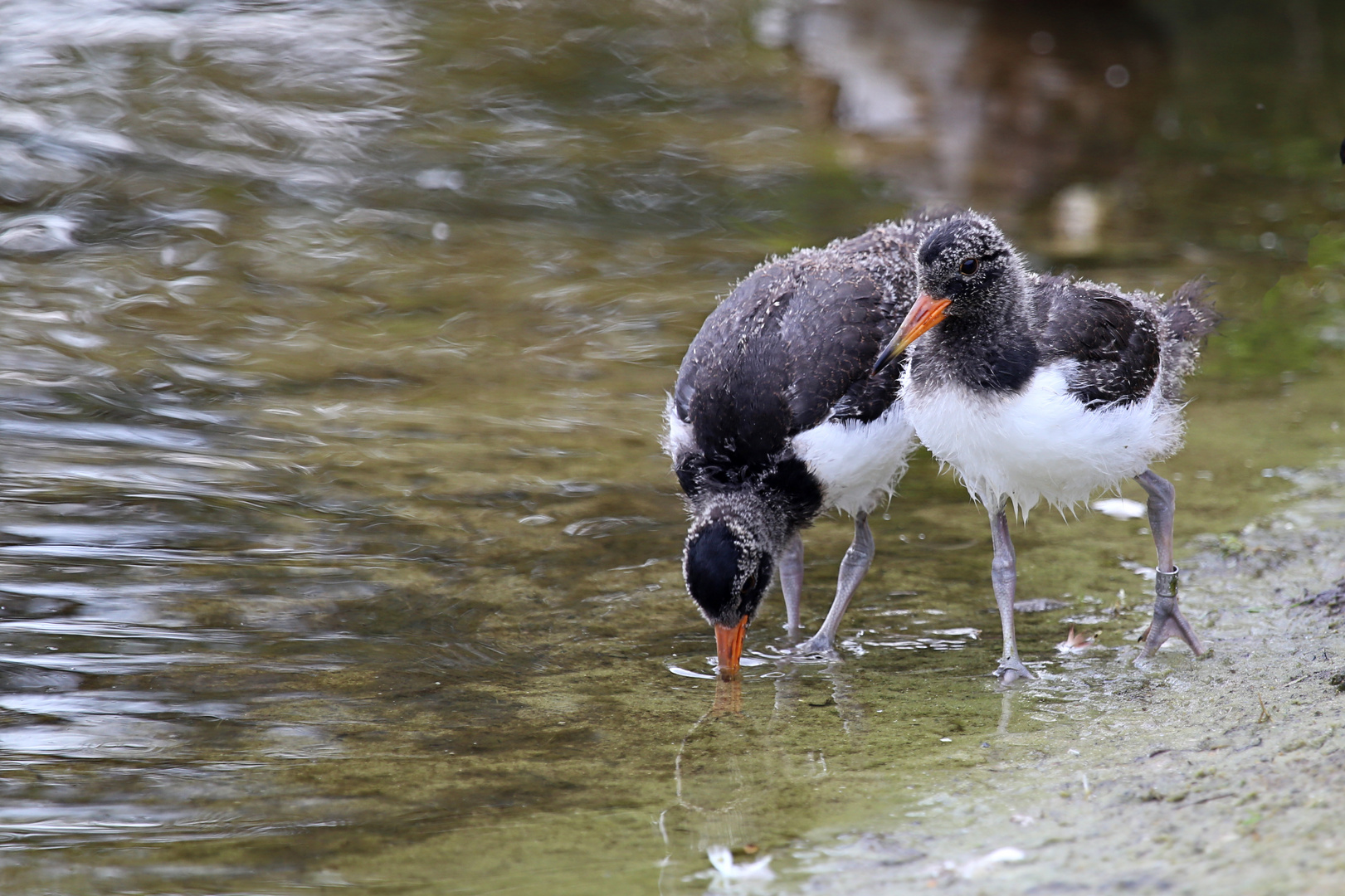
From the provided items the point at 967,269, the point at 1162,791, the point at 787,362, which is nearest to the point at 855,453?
the point at 787,362

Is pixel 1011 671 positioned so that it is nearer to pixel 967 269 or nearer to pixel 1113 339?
pixel 1113 339

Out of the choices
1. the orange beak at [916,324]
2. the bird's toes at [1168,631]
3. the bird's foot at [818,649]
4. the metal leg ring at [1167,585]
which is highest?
the orange beak at [916,324]

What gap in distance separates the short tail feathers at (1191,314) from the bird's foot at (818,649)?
211cm

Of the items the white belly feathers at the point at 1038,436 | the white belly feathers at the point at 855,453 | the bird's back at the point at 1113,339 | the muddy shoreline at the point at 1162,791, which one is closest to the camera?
the muddy shoreline at the point at 1162,791

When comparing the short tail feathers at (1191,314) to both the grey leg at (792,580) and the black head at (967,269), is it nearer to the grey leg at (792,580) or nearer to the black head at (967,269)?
the black head at (967,269)

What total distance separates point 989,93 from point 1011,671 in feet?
36.4

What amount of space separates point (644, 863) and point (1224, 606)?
3211mm

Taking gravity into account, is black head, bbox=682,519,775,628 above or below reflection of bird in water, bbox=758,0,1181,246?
below

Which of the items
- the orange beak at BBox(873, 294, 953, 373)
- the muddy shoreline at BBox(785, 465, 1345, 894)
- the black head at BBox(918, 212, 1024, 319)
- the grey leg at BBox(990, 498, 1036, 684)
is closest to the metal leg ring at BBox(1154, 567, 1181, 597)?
the muddy shoreline at BBox(785, 465, 1345, 894)

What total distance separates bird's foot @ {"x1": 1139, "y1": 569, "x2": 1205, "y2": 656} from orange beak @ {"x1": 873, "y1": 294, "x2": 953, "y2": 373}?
1.48 metres

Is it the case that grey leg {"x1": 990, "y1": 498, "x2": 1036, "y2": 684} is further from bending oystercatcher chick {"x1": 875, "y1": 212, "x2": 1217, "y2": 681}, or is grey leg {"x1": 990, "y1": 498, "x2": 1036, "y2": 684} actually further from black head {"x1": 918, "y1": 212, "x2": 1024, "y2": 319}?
black head {"x1": 918, "y1": 212, "x2": 1024, "y2": 319}

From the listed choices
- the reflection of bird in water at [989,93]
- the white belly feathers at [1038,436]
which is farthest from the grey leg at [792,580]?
the reflection of bird in water at [989,93]

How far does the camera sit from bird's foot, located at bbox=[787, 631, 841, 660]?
6059 mm

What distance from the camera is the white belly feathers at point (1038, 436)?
5340 millimetres
